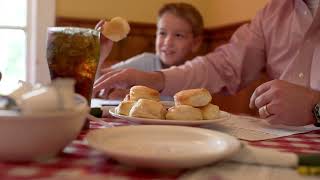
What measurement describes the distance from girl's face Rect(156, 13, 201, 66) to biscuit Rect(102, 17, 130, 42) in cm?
137

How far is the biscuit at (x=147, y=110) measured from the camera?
0.72 metres

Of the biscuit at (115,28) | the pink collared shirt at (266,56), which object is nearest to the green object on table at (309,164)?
the biscuit at (115,28)

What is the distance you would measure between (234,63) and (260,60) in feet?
0.33

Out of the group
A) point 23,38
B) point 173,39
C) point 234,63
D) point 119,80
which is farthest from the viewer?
point 23,38

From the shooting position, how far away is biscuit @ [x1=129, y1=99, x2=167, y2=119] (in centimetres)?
72

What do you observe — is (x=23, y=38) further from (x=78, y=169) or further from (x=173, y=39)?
(x=78, y=169)

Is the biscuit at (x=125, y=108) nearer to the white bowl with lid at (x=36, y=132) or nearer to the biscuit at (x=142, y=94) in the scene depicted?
the biscuit at (x=142, y=94)

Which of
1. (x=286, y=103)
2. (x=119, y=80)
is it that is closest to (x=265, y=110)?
(x=286, y=103)

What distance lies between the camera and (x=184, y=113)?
721 millimetres

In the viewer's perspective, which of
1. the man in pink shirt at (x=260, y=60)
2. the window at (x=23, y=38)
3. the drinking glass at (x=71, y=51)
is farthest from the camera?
the window at (x=23, y=38)

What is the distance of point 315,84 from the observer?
1260 millimetres

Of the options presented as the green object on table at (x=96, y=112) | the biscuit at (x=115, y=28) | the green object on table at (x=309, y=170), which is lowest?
the green object on table at (x=96, y=112)

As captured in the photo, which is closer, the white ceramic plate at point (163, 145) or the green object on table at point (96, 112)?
the white ceramic plate at point (163, 145)

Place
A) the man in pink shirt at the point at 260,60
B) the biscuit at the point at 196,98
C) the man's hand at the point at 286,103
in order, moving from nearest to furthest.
Answer: the biscuit at the point at 196,98
the man's hand at the point at 286,103
the man in pink shirt at the point at 260,60
